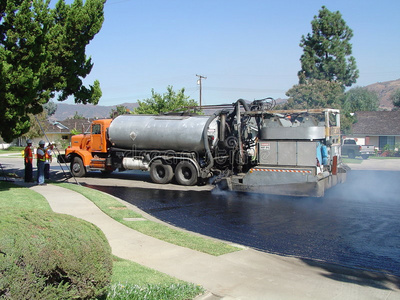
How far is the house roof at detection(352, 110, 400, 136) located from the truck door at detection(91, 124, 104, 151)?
37460 mm

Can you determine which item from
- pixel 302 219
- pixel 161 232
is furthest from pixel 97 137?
pixel 161 232

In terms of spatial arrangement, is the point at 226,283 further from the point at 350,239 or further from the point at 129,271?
the point at 350,239

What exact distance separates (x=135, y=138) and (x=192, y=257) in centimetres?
1171

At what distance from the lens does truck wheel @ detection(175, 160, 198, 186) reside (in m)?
17.6

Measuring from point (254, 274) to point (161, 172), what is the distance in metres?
12.1

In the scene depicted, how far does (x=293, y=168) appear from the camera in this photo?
1432 cm

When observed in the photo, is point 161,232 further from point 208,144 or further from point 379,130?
point 379,130

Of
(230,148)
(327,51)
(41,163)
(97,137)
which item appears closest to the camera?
(41,163)

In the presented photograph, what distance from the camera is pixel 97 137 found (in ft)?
66.5

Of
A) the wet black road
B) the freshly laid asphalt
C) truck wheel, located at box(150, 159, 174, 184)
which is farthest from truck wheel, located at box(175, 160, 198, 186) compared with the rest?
the freshly laid asphalt

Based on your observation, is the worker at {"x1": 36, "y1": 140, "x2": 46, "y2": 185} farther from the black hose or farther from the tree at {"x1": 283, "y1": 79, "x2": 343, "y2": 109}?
the tree at {"x1": 283, "y1": 79, "x2": 343, "y2": 109}

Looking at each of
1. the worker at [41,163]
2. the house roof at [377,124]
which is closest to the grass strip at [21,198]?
the worker at [41,163]

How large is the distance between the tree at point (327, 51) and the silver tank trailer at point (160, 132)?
2895 cm

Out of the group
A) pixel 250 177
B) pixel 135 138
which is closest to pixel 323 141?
pixel 250 177
